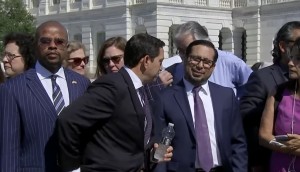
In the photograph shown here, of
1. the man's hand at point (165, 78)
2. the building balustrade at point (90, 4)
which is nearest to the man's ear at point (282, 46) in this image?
the man's hand at point (165, 78)

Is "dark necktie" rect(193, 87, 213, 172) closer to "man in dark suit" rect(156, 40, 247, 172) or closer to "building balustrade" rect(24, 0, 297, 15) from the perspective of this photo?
"man in dark suit" rect(156, 40, 247, 172)

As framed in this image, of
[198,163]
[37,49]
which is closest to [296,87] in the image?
[198,163]

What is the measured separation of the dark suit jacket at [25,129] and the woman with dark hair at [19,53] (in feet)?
4.48

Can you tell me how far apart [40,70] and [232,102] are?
1.77 m

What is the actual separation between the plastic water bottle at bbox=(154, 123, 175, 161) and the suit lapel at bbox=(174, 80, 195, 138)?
12.6 inches

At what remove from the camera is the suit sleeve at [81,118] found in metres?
4.79

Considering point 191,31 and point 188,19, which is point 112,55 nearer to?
point 191,31

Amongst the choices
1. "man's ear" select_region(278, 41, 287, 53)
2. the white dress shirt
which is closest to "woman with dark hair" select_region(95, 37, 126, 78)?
the white dress shirt

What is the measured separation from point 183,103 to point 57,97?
121 centimetres

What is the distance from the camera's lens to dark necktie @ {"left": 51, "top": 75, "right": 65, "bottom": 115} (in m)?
5.16

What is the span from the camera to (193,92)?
6016 millimetres

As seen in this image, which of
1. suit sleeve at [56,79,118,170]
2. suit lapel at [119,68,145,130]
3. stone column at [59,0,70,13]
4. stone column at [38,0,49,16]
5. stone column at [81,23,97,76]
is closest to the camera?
suit sleeve at [56,79,118,170]

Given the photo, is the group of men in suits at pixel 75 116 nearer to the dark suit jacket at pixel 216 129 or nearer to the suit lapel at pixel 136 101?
the suit lapel at pixel 136 101

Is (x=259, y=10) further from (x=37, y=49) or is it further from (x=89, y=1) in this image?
(x=37, y=49)
